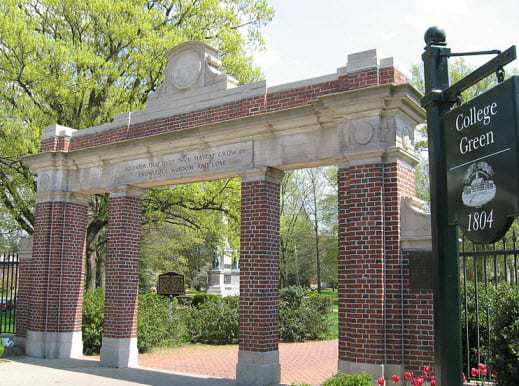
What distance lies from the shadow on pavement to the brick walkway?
0.78m

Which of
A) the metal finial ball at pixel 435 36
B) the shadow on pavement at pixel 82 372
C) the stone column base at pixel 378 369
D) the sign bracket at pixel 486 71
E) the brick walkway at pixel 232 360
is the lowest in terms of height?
the brick walkway at pixel 232 360

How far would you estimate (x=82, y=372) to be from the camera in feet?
35.6

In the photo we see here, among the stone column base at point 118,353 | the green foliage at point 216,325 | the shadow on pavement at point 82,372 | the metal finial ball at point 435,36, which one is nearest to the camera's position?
the metal finial ball at point 435,36

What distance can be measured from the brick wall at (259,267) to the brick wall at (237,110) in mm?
1470

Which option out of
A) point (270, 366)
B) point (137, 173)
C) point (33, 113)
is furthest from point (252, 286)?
point (33, 113)

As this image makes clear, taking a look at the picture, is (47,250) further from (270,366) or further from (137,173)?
(270,366)

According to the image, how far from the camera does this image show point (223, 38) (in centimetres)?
1789

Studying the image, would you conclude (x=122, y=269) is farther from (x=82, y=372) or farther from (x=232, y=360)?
(x=232, y=360)

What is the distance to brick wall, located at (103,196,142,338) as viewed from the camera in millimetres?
11742

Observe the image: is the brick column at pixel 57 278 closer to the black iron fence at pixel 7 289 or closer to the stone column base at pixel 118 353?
the black iron fence at pixel 7 289

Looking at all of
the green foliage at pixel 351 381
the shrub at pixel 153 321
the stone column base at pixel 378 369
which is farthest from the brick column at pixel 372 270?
the shrub at pixel 153 321

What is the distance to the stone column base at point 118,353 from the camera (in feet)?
37.8

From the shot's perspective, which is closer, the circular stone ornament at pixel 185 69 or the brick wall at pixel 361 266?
the brick wall at pixel 361 266

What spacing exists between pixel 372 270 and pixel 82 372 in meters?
6.37
